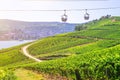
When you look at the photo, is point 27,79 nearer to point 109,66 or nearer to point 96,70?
point 96,70

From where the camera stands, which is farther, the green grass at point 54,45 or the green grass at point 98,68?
the green grass at point 54,45

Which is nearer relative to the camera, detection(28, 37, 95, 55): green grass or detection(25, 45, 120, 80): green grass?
detection(25, 45, 120, 80): green grass

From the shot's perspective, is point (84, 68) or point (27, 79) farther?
point (27, 79)

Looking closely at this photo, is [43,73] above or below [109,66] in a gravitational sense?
below

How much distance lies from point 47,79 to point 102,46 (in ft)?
203

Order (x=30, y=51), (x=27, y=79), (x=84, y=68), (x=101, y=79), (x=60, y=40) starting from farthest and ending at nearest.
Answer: (x=60, y=40)
(x=30, y=51)
(x=27, y=79)
(x=84, y=68)
(x=101, y=79)

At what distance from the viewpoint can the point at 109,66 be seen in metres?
39.6

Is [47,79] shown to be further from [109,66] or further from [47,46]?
[47,46]

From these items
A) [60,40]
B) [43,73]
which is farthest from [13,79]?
[60,40]

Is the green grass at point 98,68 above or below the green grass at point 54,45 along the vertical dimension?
above

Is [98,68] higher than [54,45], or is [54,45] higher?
[98,68]

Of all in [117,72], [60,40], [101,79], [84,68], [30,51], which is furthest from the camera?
[60,40]

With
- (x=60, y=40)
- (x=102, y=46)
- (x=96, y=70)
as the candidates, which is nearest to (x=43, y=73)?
(x=96, y=70)

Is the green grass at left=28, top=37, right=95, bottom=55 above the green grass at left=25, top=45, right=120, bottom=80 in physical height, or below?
below
